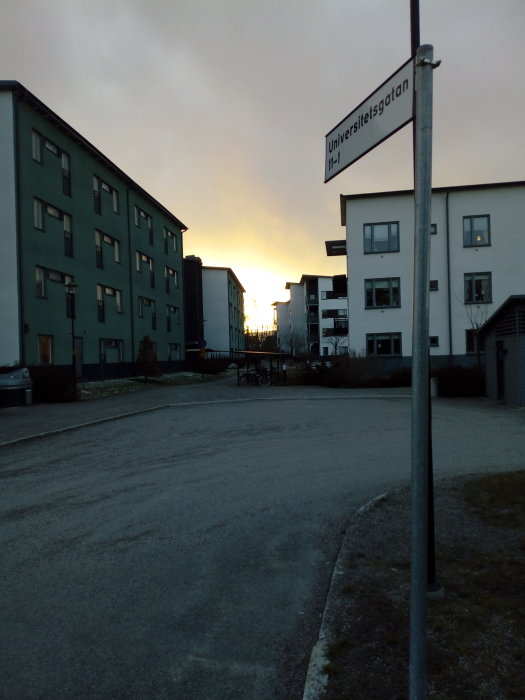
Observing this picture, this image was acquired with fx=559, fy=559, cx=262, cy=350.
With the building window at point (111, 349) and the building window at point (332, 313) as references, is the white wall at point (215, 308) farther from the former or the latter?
the building window at point (111, 349)

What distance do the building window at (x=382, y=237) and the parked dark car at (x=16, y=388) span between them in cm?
2156

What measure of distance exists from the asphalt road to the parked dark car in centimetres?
919

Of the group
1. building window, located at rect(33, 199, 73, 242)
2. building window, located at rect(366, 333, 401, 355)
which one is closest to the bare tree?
building window, located at rect(366, 333, 401, 355)

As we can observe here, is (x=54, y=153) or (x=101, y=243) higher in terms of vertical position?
(x=54, y=153)

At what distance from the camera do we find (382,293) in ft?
112

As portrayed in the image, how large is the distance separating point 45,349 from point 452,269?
23.3 m

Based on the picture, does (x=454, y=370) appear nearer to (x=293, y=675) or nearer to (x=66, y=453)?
(x=66, y=453)

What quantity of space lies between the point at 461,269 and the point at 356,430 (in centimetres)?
2334

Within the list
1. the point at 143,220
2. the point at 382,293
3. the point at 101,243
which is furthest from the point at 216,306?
the point at 382,293

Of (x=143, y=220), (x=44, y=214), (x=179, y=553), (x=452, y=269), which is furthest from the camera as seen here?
(x=143, y=220)

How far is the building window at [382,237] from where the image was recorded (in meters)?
34.2

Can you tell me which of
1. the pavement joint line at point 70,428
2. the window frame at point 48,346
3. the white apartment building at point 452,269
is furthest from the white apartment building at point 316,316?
the pavement joint line at point 70,428

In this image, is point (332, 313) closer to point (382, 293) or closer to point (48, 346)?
point (382, 293)

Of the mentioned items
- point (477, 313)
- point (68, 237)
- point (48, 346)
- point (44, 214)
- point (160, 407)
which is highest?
point (44, 214)
